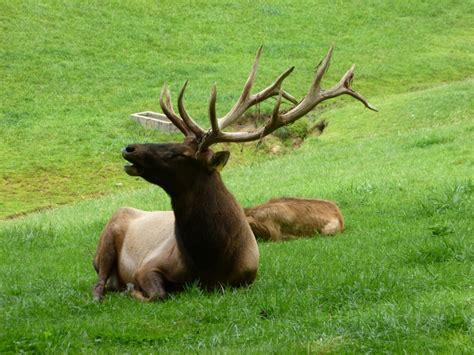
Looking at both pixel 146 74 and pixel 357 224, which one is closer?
pixel 357 224

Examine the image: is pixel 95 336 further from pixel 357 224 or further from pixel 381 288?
pixel 357 224

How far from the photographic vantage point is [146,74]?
34125 millimetres

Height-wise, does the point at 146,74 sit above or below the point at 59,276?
below

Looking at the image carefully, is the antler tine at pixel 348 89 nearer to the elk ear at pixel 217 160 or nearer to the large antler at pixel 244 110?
the large antler at pixel 244 110

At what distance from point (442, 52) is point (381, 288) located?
1238 inches

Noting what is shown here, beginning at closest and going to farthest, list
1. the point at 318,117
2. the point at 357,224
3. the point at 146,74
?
the point at 357,224
the point at 318,117
the point at 146,74

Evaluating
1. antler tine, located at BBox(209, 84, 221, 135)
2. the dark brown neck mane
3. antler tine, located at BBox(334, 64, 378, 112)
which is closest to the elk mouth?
the dark brown neck mane

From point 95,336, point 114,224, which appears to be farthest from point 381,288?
point 114,224

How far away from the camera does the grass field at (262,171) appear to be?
287 inches

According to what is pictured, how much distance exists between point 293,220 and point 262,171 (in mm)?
7912

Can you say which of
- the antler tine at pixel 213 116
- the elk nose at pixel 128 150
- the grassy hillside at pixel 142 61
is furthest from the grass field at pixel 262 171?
the antler tine at pixel 213 116

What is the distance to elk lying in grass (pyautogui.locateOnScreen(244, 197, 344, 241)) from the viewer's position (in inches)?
503

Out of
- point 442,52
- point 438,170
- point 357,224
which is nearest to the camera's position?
point 357,224

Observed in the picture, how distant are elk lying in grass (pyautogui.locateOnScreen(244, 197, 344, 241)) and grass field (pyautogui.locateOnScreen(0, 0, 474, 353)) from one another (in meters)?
0.26
